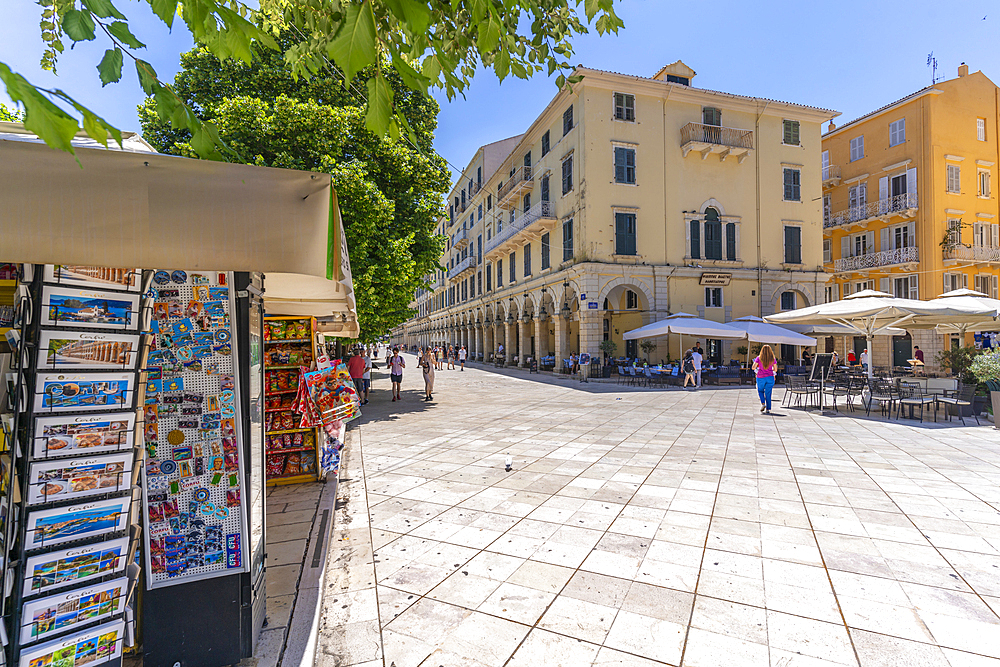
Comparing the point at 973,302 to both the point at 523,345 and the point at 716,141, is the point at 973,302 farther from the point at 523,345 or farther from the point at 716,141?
the point at 523,345

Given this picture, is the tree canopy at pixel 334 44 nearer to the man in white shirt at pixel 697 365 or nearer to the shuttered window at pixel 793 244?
the man in white shirt at pixel 697 365

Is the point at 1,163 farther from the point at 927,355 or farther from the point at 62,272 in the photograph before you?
the point at 927,355

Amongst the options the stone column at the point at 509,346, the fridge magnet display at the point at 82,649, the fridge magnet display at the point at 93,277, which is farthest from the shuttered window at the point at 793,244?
the fridge magnet display at the point at 82,649

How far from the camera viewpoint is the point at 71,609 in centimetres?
198

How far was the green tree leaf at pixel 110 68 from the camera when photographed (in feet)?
5.46

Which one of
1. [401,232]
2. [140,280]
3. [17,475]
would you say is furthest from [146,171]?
[401,232]

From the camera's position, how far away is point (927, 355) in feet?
74.4

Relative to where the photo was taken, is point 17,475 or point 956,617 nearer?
point 17,475

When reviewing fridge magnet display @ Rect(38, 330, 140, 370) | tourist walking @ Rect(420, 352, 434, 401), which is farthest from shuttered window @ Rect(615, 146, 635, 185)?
fridge magnet display @ Rect(38, 330, 140, 370)

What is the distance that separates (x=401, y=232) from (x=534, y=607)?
10.5 m

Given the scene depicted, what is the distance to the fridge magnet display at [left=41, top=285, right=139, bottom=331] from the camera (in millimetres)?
1956

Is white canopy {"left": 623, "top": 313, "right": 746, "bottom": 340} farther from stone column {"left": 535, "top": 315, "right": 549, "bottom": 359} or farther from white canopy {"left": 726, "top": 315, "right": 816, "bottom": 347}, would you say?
stone column {"left": 535, "top": 315, "right": 549, "bottom": 359}

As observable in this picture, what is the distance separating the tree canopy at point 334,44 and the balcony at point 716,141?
20.7m

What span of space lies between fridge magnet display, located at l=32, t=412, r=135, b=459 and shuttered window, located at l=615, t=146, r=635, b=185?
21101 mm
